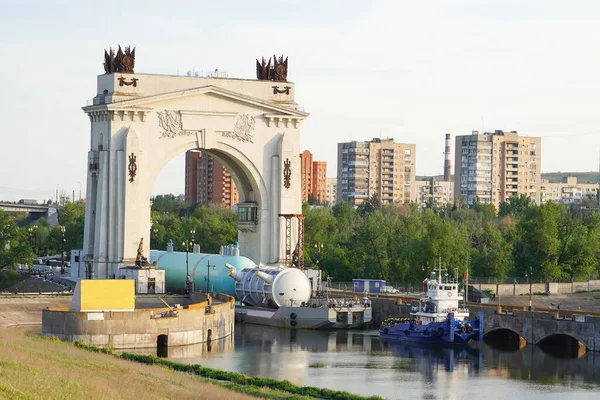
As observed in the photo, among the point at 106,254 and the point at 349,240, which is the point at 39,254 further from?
the point at 106,254

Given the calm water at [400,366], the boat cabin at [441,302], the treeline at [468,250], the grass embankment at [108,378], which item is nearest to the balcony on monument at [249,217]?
the treeline at [468,250]

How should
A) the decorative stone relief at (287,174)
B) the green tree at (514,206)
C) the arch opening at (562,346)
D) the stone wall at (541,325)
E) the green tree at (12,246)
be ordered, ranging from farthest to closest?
the green tree at (514,206), the green tree at (12,246), the decorative stone relief at (287,174), the arch opening at (562,346), the stone wall at (541,325)

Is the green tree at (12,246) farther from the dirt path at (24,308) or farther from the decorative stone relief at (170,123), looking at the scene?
the dirt path at (24,308)

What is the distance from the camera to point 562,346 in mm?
69875

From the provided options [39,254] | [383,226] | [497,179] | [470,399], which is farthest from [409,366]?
[497,179]

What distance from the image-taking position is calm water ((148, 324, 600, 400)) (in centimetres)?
5488

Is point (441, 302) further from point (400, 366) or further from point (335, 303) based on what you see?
point (400, 366)

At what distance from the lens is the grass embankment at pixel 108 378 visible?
37.7m

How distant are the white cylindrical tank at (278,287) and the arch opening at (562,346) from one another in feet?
53.1

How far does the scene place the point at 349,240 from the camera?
114750mm

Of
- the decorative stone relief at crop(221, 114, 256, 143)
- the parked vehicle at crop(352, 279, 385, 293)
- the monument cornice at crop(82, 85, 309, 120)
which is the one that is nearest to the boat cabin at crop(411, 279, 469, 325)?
the parked vehicle at crop(352, 279, 385, 293)

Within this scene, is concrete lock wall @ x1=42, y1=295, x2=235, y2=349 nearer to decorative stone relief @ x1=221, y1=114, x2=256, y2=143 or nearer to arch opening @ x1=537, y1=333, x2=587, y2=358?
arch opening @ x1=537, y1=333, x2=587, y2=358

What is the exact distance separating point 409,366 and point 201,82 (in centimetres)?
3281

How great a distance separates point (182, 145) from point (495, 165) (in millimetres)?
114286
